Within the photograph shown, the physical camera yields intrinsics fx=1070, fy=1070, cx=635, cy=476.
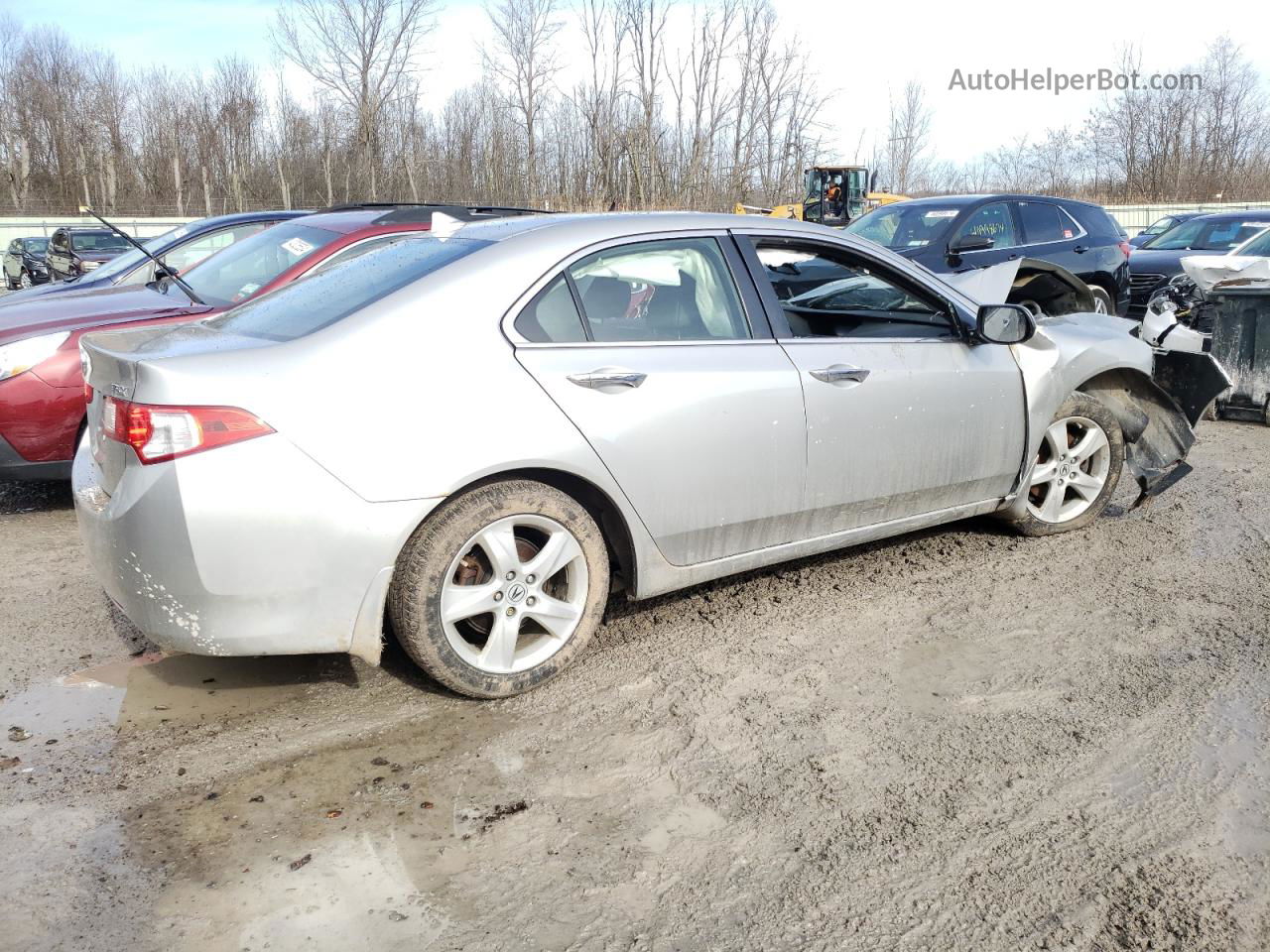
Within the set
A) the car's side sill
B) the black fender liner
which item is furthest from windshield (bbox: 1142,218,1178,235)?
the car's side sill

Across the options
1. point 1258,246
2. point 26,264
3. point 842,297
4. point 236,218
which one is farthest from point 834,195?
point 842,297

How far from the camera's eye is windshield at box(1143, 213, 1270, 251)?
45.5 feet

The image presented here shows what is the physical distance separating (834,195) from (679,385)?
25.7 m

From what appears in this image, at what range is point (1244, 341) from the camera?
8172 millimetres

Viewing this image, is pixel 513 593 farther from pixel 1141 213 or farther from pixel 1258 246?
pixel 1141 213

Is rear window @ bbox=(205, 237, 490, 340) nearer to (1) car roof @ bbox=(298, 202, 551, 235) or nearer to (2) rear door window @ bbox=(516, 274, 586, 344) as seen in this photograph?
(2) rear door window @ bbox=(516, 274, 586, 344)

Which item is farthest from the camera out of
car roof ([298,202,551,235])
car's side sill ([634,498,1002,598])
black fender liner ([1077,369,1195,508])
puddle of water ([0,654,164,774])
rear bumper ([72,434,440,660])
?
car roof ([298,202,551,235])

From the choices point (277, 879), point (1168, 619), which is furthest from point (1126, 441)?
point (277, 879)

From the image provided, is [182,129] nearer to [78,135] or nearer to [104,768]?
[78,135]

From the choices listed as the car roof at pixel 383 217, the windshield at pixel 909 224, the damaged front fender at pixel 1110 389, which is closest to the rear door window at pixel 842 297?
the damaged front fender at pixel 1110 389

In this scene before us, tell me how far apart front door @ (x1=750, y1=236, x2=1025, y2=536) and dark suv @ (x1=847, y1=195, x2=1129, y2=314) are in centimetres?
595

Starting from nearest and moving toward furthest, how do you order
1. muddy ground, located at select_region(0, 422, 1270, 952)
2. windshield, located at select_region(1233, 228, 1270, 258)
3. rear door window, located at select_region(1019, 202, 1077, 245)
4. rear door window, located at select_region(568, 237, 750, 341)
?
1. muddy ground, located at select_region(0, 422, 1270, 952)
2. rear door window, located at select_region(568, 237, 750, 341)
3. rear door window, located at select_region(1019, 202, 1077, 245)
4. windshield, located at select_region(1233, 228, 1270, 258)

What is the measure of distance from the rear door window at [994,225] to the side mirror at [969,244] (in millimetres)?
42

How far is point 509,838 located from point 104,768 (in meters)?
1.29
